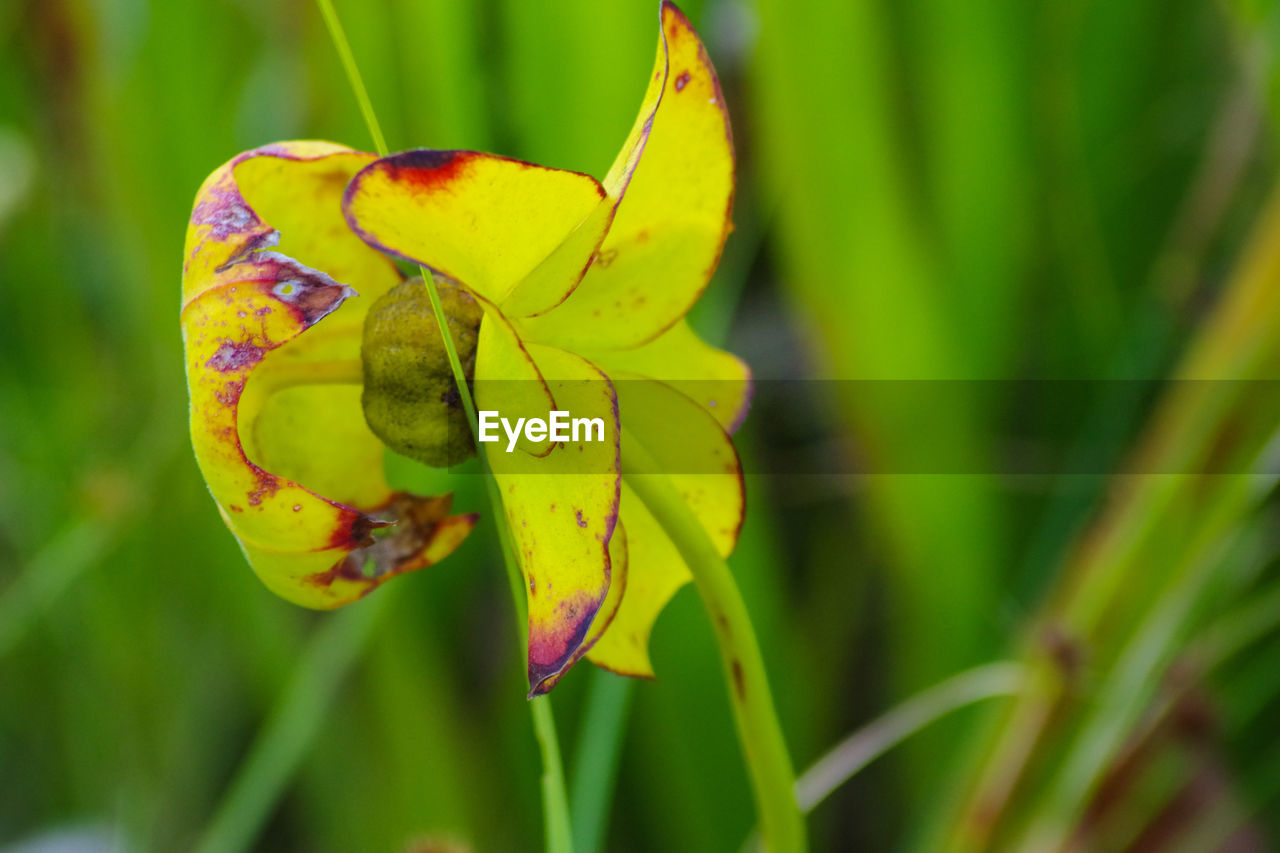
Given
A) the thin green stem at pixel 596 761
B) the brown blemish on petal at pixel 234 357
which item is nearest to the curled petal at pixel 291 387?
the brown blemish on petal at pixel 234 357

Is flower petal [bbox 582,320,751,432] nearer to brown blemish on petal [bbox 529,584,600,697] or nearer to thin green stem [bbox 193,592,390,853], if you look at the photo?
brown blemish on petal [bbox 529,584,600,697]

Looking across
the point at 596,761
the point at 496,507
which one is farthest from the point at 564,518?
the point at 596,761

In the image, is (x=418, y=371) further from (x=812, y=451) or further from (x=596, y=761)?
(x=812, y=451)

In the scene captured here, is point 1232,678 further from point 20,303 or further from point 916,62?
point 20,303

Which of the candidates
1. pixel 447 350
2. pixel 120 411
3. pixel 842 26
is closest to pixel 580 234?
pixel 447 350

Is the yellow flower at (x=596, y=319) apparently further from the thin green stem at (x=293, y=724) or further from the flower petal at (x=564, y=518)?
the thin green stem at (x=293, y=724)

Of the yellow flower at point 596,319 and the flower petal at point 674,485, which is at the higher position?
the yellow flower at point 596,319

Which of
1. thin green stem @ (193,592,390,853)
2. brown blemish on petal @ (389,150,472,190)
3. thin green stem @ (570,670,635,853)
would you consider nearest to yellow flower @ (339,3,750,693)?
brown blemish on petal @ (389,150,472,190)
